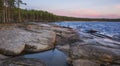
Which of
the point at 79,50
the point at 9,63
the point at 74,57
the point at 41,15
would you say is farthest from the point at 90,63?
the point at 41,15

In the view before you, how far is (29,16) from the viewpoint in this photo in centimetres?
13300

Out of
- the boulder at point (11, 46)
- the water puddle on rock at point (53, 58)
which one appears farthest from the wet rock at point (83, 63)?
the boulder at point (11, 46)

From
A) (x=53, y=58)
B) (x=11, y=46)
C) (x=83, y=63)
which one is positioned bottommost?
(x=53, y=58)

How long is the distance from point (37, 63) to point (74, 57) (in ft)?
8.78

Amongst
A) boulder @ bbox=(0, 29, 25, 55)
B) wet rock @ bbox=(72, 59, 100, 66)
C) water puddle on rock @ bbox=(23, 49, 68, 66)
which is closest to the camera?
wet rock @ bbox=(72, 59, 100, 66)

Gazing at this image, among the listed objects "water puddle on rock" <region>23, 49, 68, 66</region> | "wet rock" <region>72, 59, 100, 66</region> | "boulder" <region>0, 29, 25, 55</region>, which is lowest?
"water puddle on rock" <region>23, 49, 68, 66</region>

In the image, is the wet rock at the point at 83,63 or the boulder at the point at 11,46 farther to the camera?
the boulder at the point at 11,46

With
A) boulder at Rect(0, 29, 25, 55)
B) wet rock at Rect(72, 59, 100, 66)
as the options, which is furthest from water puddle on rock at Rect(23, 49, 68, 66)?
wet rock at Rect(72, 59, 100, 66)

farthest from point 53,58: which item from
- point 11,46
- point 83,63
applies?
point 11,46

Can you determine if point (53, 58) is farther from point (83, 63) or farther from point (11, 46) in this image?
point (11, 46)

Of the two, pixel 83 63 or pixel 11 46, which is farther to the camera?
pixel 11 46

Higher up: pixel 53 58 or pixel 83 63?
pixel 83 63

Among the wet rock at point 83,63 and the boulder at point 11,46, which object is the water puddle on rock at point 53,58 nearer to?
the boulder at point 11,46

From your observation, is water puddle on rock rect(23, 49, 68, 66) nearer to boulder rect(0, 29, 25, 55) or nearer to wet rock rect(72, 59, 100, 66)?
boulder rect(0, 29, 25, 55)
